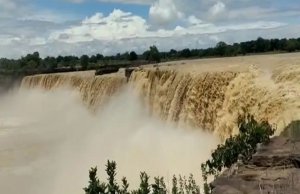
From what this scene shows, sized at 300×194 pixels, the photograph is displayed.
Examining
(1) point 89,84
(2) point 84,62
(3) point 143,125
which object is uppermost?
(1) point 89,84

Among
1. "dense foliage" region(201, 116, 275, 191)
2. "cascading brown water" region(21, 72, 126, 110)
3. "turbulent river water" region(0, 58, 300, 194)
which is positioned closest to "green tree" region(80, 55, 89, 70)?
"cascading brown water" region(21, 72, 126, 110)

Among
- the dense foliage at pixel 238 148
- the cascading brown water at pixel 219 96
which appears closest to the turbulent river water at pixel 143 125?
the cascading brown water at pixel 219 96

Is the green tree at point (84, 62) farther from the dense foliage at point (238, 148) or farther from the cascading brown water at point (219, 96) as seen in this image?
the dense foliage at point (238, 148)

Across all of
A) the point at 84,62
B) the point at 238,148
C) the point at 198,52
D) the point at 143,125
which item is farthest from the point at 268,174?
the point at 84,62

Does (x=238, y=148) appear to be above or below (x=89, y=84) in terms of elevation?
above

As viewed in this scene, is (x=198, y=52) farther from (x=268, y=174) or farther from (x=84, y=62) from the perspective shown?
(x=268, y=174)

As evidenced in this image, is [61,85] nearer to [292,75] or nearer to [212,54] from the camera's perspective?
[212,54]

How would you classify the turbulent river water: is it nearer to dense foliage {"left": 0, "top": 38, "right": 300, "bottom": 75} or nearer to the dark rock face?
the dark rock face
